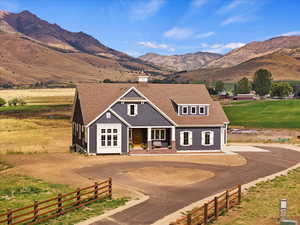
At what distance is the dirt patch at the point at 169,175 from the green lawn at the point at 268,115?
52.7 metres

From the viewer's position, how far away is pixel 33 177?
32031mm

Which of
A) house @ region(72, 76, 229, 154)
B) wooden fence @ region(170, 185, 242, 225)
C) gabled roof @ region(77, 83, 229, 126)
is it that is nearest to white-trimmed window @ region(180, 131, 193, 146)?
house @ region(72, 76, 229, 154)

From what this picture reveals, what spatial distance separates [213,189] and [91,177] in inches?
392

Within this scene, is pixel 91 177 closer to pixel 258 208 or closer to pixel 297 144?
pixel 258 208

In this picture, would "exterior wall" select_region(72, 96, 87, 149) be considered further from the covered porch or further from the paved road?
the paved road

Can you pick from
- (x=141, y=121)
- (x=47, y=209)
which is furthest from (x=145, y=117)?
(x=47, y=209)

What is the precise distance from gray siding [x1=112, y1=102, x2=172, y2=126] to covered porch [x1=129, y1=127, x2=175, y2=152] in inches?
33.9

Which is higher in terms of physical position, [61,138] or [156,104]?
[156,104]

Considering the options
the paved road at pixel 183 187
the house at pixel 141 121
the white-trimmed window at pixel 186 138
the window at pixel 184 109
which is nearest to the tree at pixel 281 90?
the paved road at pixel 183 187

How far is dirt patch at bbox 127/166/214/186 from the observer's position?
3125cm

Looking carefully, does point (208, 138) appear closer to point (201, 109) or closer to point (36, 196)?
point (201, 109)

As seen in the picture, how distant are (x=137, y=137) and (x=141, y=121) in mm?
3182

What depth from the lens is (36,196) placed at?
26016 millimetres

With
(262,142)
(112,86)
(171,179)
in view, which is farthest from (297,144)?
(171,179)
